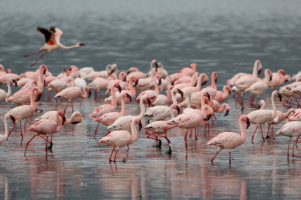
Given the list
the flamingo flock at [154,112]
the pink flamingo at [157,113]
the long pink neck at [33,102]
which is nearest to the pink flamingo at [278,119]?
the flamingo flock at [154,112]

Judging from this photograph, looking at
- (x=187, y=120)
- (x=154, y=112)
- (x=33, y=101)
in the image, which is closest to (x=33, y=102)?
(x=33, y=101)

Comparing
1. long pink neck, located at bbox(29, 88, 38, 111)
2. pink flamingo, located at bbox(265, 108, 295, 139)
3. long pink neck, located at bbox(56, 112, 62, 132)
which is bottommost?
pink flamingo, located at bbox(265, 108, 295, 139)

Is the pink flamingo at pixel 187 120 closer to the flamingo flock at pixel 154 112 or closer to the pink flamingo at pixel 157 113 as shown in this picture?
the flamingo flock at pixel 154 112

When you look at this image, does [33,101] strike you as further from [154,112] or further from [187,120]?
[187,120]

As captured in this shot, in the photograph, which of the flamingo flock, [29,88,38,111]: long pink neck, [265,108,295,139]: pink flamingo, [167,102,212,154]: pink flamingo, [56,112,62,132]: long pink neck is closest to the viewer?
the flamingo flock

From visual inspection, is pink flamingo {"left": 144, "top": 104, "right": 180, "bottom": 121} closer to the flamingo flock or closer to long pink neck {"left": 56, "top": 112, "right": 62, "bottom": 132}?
the flamingo flock

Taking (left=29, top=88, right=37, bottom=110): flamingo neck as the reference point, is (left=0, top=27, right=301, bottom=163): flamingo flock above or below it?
below

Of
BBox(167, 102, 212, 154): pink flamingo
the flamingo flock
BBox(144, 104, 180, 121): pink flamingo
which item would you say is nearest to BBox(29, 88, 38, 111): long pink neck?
the flamingo flock

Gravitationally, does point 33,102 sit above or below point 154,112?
above

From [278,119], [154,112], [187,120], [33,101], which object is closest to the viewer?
[187,120]

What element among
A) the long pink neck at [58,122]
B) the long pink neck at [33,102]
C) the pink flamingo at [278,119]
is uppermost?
the long pink neck at [33,102]

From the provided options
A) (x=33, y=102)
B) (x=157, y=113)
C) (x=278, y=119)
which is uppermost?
(x=33, y=102)

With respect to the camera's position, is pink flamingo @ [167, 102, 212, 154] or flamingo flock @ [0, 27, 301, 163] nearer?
flamingo flock @ [0, 27, 301, 163]

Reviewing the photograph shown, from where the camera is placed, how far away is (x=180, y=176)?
36.5 feet
